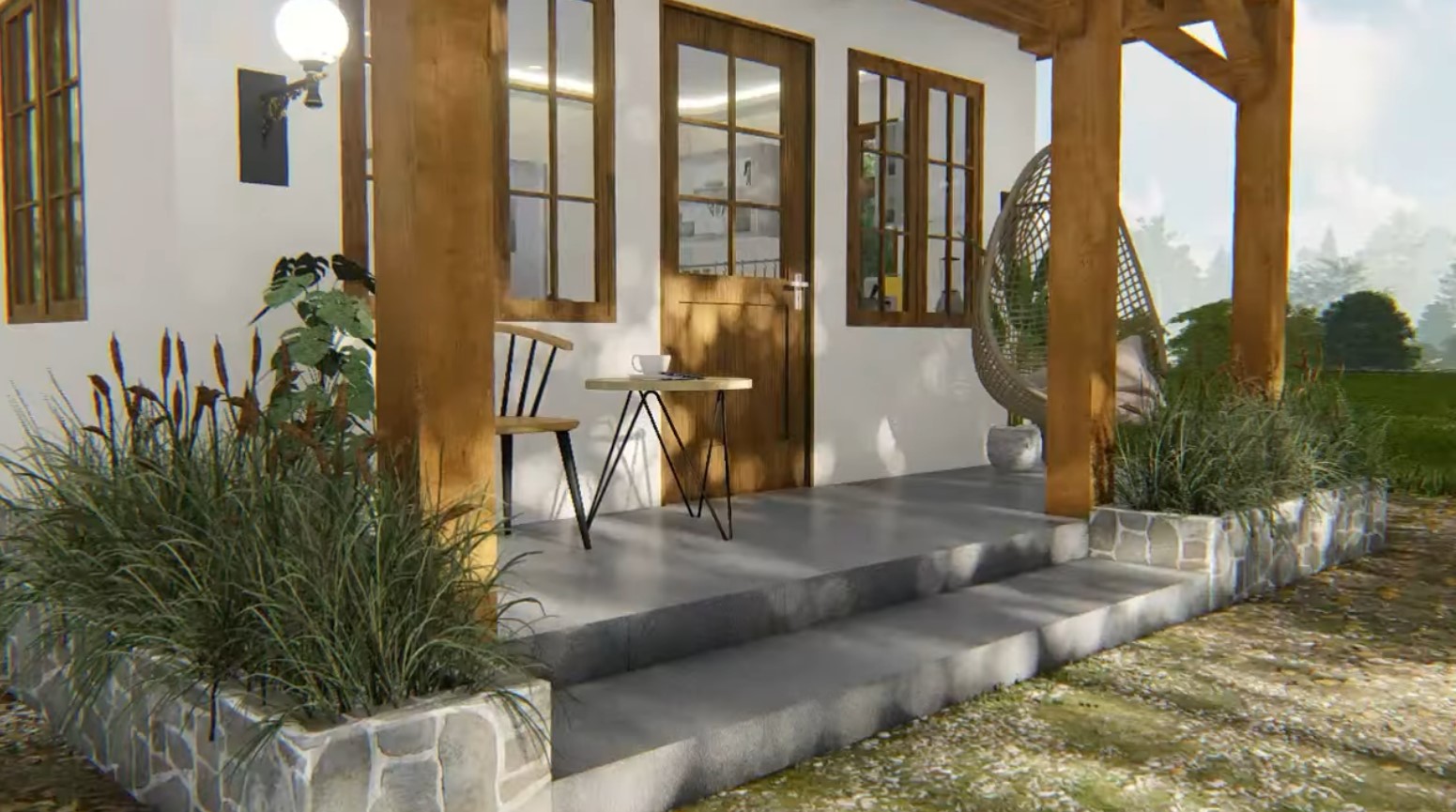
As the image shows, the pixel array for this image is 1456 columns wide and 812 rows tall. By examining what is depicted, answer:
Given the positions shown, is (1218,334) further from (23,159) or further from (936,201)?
(23,159)

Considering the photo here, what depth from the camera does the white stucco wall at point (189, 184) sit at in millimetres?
3643

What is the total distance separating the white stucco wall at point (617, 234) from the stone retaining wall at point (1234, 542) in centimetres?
172

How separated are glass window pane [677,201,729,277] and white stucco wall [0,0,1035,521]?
198mm

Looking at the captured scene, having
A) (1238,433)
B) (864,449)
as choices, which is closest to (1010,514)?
(1238,433)

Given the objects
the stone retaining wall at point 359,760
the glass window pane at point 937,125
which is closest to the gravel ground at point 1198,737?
the stone retaining wall at point 359,760

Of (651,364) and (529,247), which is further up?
(529,247)

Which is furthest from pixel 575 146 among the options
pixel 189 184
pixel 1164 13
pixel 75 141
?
pixel 1164 13

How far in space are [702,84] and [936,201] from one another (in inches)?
75.6

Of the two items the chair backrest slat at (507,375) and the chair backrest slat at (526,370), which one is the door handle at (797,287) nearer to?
the chair backrest slat at (526,370)

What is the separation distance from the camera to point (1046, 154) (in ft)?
18.6

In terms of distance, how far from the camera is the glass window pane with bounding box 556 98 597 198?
4.67m

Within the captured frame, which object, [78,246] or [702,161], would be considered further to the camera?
[702,161]

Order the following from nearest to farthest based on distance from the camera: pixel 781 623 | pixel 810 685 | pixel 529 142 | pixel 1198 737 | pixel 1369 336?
pixel 810 685 < pixel 1198 737 < pixel 781 623 < pixel 529 142 < pixel 1369 336

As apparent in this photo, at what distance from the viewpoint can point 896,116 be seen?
621 centimetres
